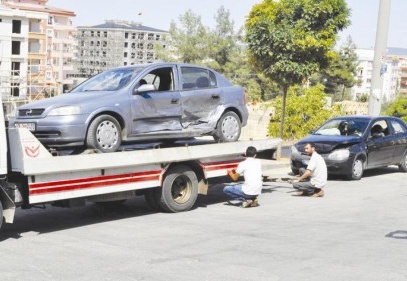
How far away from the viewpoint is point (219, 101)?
39.9 feet

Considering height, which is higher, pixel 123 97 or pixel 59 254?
pixel 123 97

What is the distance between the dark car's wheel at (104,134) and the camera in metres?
9.92

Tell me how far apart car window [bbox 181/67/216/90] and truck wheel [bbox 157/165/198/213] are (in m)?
1.46

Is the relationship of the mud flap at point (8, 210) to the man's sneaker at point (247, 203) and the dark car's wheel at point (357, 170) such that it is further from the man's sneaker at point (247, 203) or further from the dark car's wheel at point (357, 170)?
the dark car's wheel at point (357, 170)

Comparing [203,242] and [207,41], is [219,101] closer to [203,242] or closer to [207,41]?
[203,242]

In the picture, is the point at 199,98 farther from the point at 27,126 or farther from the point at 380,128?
the point at 380,128

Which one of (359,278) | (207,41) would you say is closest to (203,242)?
(359,278)

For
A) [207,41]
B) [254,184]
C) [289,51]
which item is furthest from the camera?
[207,41]

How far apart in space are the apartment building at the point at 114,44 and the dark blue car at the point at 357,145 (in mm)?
144979

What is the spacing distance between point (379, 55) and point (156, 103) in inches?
420

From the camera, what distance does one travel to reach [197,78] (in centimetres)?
1199

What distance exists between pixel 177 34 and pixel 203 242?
50.2 m

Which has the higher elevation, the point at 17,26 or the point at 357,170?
the point at 17,26

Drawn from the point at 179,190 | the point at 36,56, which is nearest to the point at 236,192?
the point at 179,190
